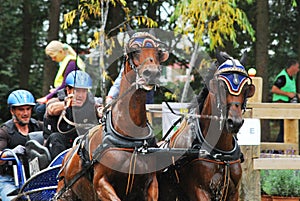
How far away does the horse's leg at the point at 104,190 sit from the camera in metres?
6.03

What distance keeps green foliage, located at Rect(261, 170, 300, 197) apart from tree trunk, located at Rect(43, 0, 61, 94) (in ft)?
24.0

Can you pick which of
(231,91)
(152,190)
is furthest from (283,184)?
(152,190)

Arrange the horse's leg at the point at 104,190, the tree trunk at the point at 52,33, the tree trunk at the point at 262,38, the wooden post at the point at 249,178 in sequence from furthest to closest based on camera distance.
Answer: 1. the tree trunk at the point at 52,33
2. the tree trunk at the point at 262,38
3. the wooden post at the point at 249,178
4. the horse's leg at the point at 104,190

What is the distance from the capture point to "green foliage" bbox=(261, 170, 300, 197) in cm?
895

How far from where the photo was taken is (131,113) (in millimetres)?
6277

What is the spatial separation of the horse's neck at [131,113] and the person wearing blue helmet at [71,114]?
1.52 m

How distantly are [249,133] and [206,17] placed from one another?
3.70 metres

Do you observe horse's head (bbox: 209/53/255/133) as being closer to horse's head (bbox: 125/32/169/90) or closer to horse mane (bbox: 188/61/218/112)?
horse mane (bbox: 188/61/218/112)

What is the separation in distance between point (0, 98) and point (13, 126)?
9055 millimetres

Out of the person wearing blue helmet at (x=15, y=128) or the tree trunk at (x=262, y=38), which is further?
the tree trunk at (x=262, y=38)

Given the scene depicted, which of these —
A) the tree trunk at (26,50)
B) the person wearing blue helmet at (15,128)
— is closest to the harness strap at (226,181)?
the person wearing blue helmet at (15,128)

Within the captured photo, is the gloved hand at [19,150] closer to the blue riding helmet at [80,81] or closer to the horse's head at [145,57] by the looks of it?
the blue riding helmet at [80,81]

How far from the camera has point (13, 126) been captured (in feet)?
28.1

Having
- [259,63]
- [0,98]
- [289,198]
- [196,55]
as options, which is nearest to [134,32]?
[289,198]
